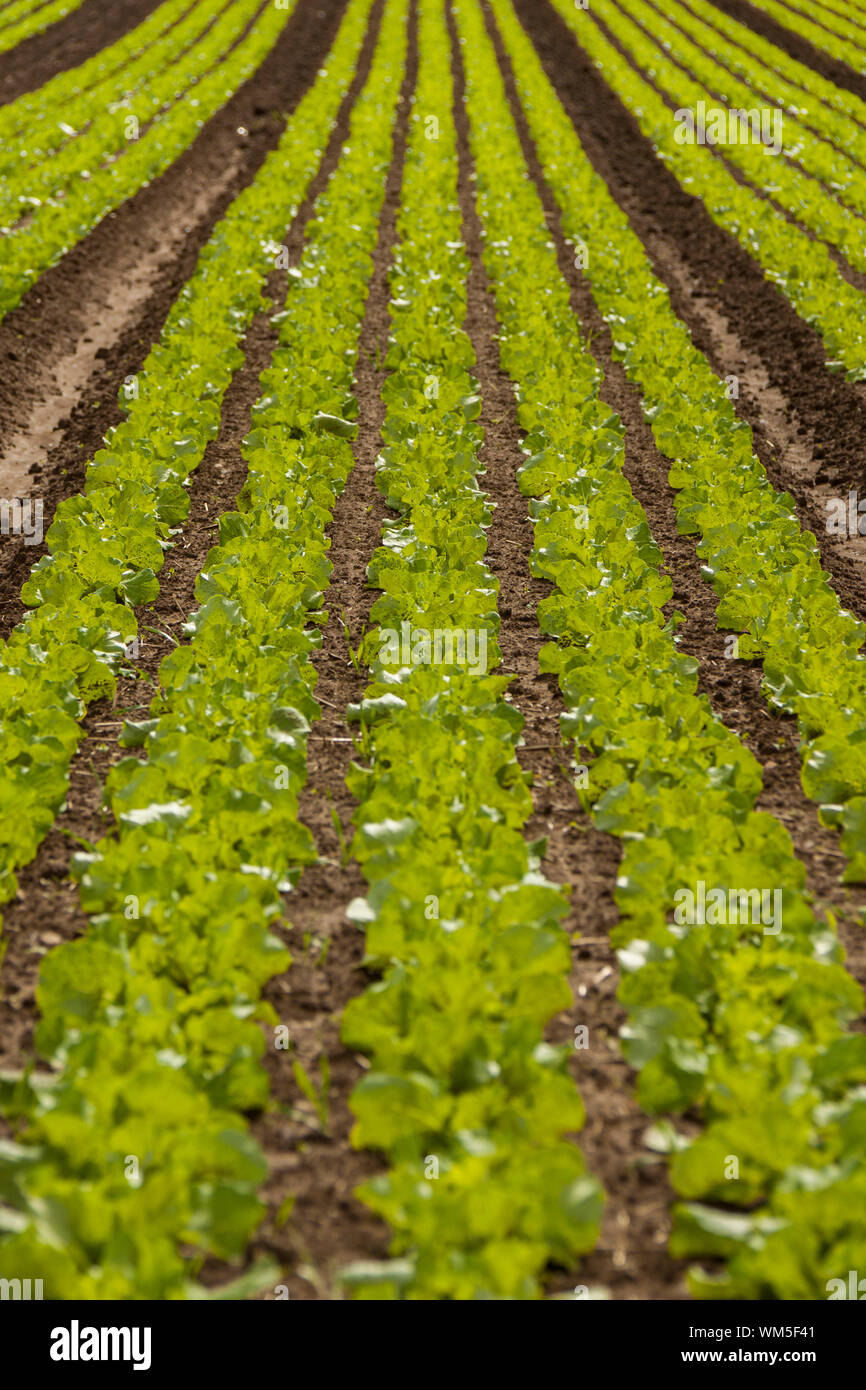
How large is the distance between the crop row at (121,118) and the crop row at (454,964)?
9.03 meters

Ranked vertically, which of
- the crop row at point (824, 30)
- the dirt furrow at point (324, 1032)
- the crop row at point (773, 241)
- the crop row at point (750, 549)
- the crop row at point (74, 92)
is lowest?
the dirt furrow at point (324, 1032)

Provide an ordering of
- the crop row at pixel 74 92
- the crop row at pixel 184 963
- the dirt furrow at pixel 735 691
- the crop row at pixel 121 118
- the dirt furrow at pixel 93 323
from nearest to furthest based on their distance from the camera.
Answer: the crop row at pixel 184 963
the dirt furrow at pixel 735 691
the dirt furrow at pixel 93 323
the crop row at pixel 121 118
the crop row at pixel 74 92

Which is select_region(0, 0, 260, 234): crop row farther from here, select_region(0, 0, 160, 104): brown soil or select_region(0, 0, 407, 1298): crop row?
select_region(0, 0, 407, 1298): crop row

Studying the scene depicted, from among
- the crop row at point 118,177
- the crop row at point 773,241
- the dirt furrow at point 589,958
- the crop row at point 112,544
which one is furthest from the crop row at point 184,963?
the crop row at point 118,177

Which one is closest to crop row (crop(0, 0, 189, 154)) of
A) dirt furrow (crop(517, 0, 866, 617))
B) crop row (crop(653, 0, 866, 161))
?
dirt furrow (crop(517, 0, 866, 617))

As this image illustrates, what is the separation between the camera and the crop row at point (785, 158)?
47.3 feet

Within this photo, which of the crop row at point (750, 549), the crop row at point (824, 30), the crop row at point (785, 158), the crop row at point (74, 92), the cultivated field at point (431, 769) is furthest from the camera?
the crop row at point (824, 30)

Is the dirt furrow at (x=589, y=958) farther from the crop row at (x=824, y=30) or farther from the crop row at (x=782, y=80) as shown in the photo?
the crop row at (x=824, y=30)

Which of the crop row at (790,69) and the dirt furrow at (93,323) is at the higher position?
the crop row at (790,69)

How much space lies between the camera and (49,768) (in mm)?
4852

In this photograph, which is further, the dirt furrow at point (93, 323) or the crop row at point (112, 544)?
the dirt furrow at point (93, 323)

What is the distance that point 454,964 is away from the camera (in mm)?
3863

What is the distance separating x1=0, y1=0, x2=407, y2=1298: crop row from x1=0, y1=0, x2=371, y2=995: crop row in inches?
14.5

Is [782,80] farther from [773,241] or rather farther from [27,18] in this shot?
[27,18]
